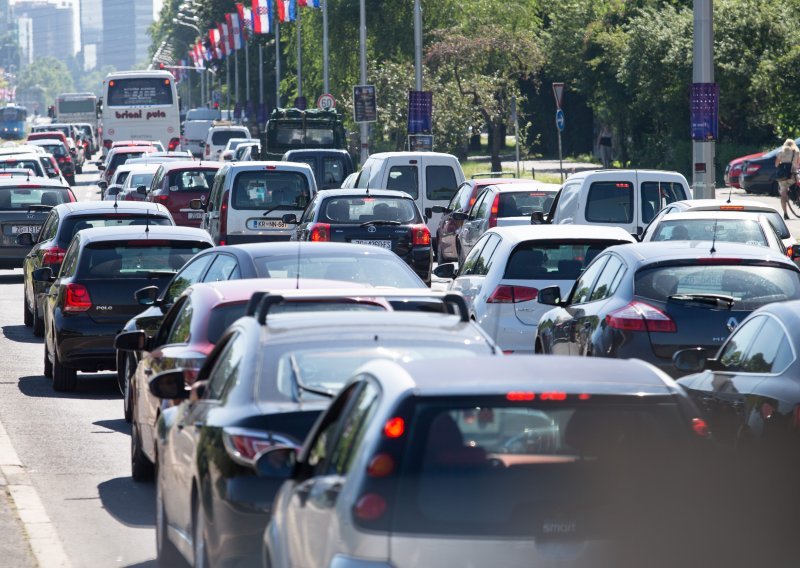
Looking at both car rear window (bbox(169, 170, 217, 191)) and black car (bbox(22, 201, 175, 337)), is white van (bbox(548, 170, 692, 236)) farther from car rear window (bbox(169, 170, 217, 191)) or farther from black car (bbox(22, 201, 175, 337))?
car rear window (bbox(169, 170, 217, 191))

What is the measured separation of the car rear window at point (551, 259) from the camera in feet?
49.4

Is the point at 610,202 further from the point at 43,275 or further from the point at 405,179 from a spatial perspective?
the point at 405,179

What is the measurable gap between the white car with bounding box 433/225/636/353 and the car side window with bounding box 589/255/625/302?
195 cm

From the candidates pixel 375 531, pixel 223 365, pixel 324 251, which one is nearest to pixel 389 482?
pixel 375 531

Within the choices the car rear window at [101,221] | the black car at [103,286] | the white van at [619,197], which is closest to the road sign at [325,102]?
the white van at [619,197]

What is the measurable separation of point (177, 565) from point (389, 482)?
3.35 metres

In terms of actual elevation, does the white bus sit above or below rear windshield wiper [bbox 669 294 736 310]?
above

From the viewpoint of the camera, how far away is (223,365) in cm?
752

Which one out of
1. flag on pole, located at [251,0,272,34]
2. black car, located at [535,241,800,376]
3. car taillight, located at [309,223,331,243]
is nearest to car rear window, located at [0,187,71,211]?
car taillight, located at [309,223,331,243]

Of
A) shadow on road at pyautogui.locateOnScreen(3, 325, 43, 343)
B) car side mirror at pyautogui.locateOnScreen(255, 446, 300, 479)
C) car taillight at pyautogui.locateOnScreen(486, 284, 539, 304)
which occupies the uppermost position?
car side mirror at pyautogui.locateOnScreen(255, 446, 300, 479)

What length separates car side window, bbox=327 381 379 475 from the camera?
16.9 ft

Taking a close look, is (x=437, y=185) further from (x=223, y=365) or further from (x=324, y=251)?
(x=223, y=365)

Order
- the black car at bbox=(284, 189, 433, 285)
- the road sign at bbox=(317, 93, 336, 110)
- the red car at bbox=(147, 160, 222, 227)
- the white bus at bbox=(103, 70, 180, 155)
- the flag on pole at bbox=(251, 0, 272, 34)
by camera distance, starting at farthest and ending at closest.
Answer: the flag on pole at bbox=(251, 0, 272, 34) < the white bus at bbox=(103, 70, 180, 155) < the road sign at bbox=(317, 93, 336, 110) < the red car at bbox=(147, 160, 222, 227) < the black car at bbox=(284, 189, 433, 285)

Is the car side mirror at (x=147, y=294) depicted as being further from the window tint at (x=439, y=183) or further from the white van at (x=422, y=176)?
the window tint at (x=439, y=183)
